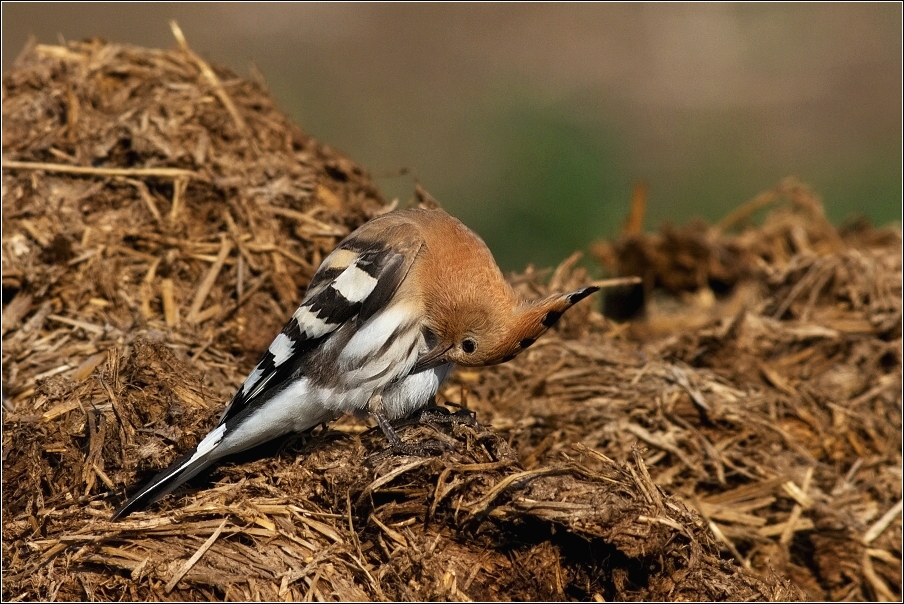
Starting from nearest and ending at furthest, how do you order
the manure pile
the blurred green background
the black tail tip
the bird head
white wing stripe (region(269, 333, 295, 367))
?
the manure pile < the black tail tip < the bird head < white wing stripe (region(269, 333, 295, 367)) < the blurred green background

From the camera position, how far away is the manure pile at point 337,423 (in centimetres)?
368

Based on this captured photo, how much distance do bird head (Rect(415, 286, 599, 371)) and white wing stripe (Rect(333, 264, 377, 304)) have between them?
0.33 metres

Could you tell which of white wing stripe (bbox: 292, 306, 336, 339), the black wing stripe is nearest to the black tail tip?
the black wing stripe

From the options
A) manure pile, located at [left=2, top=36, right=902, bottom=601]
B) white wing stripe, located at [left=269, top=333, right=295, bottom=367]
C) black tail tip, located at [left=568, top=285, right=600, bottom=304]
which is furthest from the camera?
white wing stripe, located at [left=269, top=333, right=295, bottom=367]

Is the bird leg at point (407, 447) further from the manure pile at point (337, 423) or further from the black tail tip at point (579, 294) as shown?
the black tail tip at point (579, 294)

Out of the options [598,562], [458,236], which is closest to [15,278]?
[458,236]

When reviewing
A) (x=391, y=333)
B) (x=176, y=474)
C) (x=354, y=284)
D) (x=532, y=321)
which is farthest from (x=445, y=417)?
(x=176, y=474)

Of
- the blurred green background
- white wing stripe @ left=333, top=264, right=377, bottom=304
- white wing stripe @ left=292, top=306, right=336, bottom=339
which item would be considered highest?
white wing stripe @ left=333, top=264, right=377, bottom=304

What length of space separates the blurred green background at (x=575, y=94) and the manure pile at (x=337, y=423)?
416 centimetres

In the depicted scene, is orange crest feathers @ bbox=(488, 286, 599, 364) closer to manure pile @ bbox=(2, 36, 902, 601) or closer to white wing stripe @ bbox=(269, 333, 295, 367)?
manure pile @ bbox=(2, 36, 902, 601)

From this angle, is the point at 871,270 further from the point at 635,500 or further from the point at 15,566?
the point at 15,566

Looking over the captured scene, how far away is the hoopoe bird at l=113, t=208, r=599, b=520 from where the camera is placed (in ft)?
14.4

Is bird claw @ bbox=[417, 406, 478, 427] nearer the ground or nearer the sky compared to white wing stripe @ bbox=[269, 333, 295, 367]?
nearer the ground

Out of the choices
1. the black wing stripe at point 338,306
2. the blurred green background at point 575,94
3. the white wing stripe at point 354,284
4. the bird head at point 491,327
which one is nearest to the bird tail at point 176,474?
the black wing stripe at point 338,306
